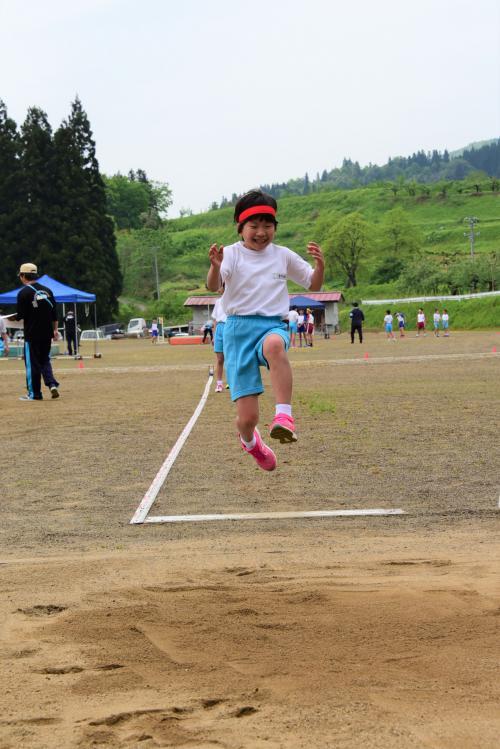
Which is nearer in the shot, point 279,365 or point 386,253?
point 279,365

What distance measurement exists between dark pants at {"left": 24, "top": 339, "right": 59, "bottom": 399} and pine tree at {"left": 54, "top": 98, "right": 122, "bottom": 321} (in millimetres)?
64337

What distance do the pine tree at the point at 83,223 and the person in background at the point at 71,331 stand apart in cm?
3747

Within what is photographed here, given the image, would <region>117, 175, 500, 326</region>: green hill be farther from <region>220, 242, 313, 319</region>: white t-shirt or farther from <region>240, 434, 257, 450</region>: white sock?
<region>240, 434, 257, 450</region>: white sock

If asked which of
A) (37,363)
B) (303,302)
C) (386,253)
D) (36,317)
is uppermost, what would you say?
(386,253)

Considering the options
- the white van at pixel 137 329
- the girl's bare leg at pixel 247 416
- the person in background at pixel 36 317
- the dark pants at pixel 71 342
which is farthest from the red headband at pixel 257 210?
the white van at pixel 137 329

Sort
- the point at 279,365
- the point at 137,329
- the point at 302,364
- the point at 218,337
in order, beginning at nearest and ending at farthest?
1. the point at 279,365
2. the point at 218,337
3. the point at 302,364
4. the point at 137,329

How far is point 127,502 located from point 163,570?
8.36ft

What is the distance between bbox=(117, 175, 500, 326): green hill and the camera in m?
97.6

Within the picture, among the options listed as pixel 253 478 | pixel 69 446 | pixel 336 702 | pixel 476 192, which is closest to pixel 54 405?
pixel 69 446

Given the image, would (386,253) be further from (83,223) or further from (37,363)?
(37,363)

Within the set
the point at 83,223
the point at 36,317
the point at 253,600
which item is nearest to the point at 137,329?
the point at 83,223

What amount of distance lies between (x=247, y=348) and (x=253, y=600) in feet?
6.03

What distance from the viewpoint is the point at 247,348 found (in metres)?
5.94

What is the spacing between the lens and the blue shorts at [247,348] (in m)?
5.88
